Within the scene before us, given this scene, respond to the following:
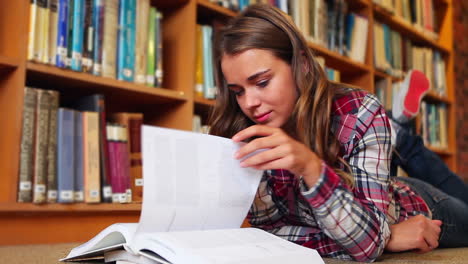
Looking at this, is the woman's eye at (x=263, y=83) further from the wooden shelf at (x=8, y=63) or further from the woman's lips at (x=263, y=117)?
the wooden shelf at (x=8, y=63)

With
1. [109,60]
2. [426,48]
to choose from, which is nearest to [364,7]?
[426,48]

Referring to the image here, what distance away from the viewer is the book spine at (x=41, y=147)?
4.25ft

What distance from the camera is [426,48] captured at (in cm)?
304

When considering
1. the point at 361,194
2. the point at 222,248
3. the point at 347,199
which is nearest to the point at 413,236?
the point at 361,194

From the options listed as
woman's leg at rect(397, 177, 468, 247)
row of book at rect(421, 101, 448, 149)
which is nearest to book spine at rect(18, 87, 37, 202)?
woman's leg at rect(397, 177, 468, 247)

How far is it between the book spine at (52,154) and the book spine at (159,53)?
393 millimetres

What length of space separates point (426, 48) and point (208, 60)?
186 cm

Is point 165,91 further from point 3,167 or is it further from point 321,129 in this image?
point 321,129

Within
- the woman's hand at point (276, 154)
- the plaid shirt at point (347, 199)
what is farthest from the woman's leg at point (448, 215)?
the woman's hand at point (276, 154)

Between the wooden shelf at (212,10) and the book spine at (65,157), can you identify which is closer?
the book spine at (65,157)

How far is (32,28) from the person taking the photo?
1333 millimetres

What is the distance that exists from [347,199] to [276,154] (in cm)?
16

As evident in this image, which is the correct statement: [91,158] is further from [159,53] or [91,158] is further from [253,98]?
[253,98]

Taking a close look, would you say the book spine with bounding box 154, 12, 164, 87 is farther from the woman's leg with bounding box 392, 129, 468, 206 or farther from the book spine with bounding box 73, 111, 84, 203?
the woman's leg with bounding box 392, 129, 468, 206
